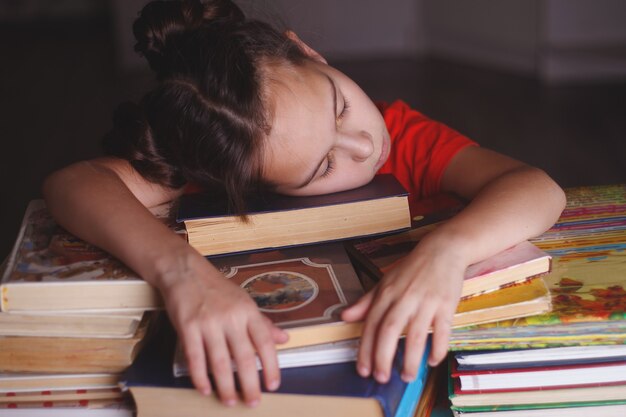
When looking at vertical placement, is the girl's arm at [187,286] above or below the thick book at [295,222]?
above

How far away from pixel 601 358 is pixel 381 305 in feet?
0.77

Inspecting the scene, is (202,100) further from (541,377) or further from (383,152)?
(541,377)

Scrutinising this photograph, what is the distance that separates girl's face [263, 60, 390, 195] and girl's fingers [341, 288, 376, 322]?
0.35 metres

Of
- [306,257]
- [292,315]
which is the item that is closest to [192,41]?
[306,257]

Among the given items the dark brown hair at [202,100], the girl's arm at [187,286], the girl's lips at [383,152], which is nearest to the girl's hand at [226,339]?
the girl's arm at [187,286]

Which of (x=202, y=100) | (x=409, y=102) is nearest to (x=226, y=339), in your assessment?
(x=202, y=100)

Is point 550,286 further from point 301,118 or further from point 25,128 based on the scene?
point 25,128

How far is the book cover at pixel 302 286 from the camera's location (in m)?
0.70

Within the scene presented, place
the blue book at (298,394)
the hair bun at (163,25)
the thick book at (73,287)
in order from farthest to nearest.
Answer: the hair bun at (163,25)
the thick book at (73,287)
the blue book at (298,394)

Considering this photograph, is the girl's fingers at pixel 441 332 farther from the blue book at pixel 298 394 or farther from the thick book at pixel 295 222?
the thick book at pixel 295 222

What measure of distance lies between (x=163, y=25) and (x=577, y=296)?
2.41 feet

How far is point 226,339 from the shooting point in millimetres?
684

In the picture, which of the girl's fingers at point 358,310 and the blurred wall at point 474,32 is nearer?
the girl's fingers at point 358,310

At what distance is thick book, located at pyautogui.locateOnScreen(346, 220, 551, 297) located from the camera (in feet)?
2.44
